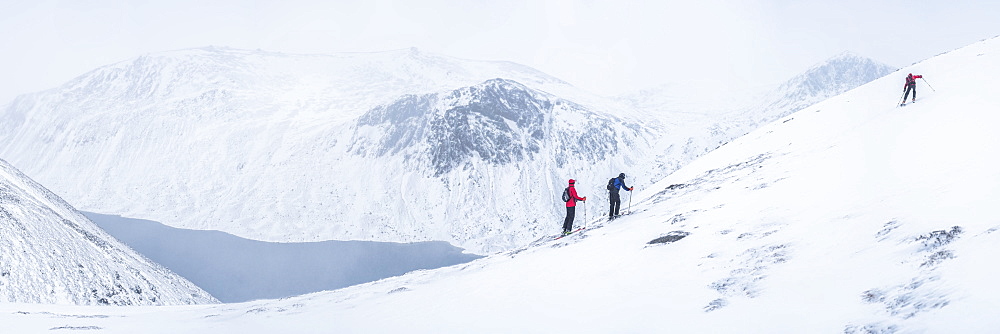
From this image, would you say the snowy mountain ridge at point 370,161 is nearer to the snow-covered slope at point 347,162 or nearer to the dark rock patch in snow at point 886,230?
the snow-covered slope at point 347,162

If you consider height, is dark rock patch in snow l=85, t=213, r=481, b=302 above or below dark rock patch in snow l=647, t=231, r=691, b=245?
below

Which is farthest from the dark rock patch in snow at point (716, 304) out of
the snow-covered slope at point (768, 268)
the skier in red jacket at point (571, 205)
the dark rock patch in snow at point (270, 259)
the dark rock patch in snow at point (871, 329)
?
the dark rock patch in snow at point (270, 259)

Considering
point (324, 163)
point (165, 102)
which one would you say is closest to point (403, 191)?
point (324, 163)

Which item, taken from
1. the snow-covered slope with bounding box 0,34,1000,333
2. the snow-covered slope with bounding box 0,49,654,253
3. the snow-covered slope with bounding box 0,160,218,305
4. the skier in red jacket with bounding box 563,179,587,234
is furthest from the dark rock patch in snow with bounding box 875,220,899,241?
the snow-covered slope with bounding box 0,49,654,253

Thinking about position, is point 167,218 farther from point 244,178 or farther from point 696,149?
point 696,149

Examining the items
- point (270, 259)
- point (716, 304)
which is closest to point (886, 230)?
point (716, 304)

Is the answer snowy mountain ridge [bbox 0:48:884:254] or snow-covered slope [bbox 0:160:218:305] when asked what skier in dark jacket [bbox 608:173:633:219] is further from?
snowy mountain ridge [bbox 0:48:884:254]
